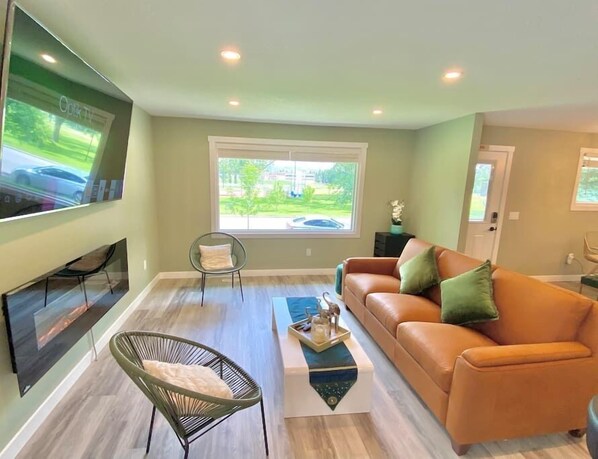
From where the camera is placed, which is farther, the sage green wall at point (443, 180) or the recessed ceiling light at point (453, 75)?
the sage green wall at point (443, 180)

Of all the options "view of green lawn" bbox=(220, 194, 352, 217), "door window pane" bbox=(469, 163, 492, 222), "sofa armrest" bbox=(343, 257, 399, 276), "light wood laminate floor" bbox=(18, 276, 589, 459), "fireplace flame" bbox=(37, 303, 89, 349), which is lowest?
"light wood laminate floor" bbox=(18, 276, 589, 459)

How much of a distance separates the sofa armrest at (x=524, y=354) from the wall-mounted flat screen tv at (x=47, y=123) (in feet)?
8.03

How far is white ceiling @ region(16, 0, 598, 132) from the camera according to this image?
1.45 metres

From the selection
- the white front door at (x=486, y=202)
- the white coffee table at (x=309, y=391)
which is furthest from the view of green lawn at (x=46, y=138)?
the white front door at (x=486, y=202)

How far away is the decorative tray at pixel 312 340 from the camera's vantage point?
2.01 m

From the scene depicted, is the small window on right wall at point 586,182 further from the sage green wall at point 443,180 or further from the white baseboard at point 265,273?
the white baseboard at point 265,273

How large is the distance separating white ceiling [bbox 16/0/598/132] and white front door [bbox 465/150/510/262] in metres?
1.09

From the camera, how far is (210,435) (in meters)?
1.77

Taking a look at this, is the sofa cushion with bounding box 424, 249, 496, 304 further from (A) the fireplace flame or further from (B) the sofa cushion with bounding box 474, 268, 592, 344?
(A) the fireplace flame

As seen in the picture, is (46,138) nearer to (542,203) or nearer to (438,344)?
(438,344)

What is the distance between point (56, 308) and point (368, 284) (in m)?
2.52

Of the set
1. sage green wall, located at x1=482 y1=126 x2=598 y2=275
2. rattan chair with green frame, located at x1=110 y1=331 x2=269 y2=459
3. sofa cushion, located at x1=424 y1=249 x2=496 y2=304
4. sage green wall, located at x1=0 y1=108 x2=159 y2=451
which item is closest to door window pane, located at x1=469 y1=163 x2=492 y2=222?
sage green wall, located at x1=482 y1=126 x2=598 y2=275

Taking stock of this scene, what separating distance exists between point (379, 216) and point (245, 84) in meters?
3.10

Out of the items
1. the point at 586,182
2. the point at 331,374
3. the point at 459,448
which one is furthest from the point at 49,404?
the point at 586,182
